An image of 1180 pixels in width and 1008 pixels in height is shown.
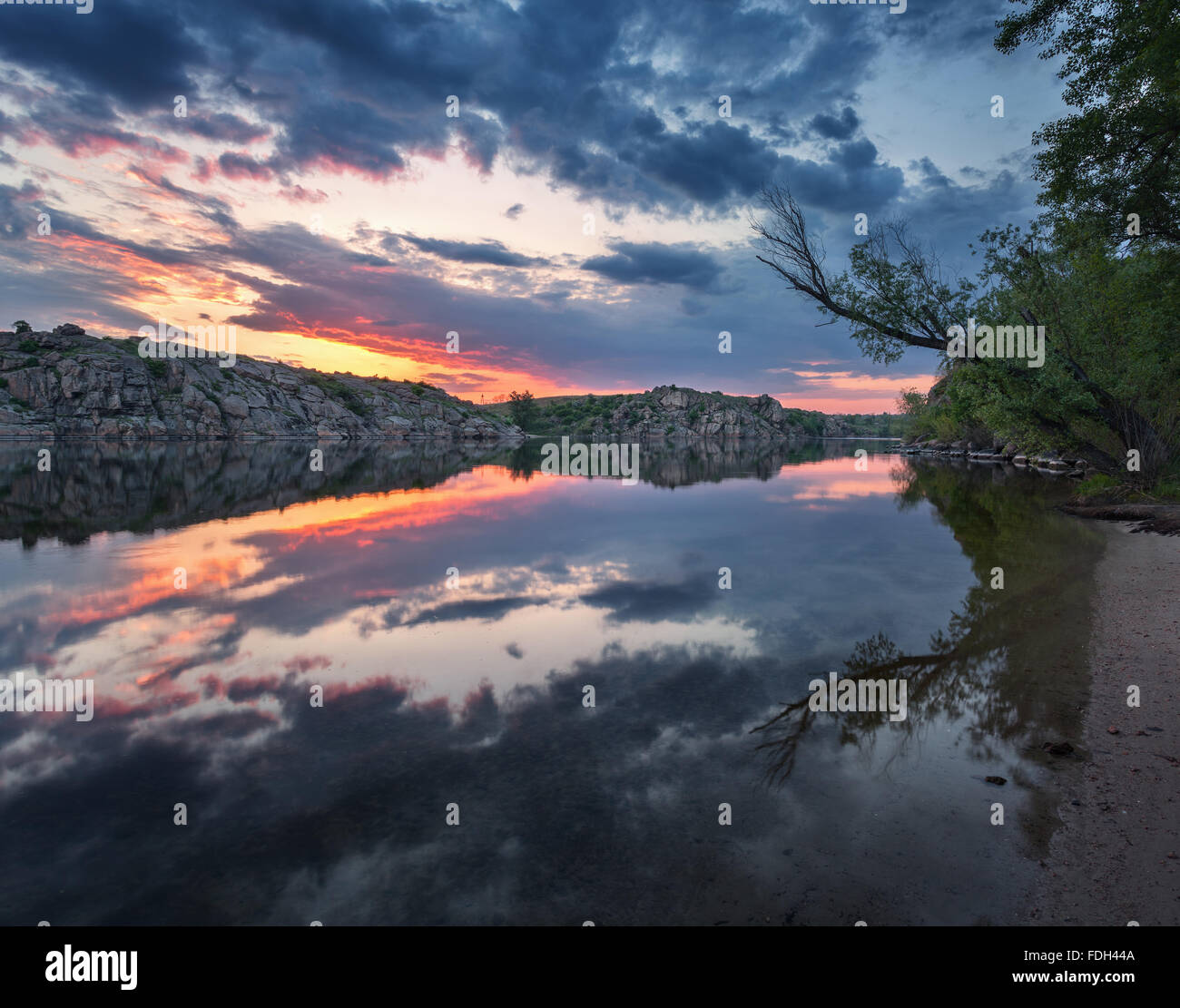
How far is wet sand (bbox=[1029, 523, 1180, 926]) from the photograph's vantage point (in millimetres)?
5074

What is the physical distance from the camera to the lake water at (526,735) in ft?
17.2

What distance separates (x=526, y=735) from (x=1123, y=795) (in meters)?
7.13

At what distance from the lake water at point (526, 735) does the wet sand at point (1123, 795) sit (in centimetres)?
27

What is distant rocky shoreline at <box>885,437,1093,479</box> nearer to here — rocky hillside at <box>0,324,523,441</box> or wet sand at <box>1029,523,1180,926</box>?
wet sand at <box>1029,523,1180,926</box>

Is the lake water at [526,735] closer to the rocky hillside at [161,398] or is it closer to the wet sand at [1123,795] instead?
the wet sand at [1123,795]

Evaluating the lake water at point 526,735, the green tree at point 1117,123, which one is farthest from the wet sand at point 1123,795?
the green tree at point 1117,123

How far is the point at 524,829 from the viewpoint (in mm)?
6027

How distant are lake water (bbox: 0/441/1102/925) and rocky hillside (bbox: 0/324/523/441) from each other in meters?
106

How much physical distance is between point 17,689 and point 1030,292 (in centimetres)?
4207

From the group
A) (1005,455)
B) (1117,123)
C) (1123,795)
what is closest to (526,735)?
(1123,795)

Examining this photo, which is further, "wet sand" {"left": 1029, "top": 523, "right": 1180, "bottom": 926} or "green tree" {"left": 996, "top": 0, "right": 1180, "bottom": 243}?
"green tree" {"left": 996, "top": 0, "right": 1180, "bottom": 243}

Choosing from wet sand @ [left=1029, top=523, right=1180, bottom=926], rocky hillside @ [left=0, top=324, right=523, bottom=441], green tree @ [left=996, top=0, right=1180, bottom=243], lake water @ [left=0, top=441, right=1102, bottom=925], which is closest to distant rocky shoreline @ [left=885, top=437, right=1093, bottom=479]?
green tree @ [left=996, top=0, right=1180, bottom=243]
